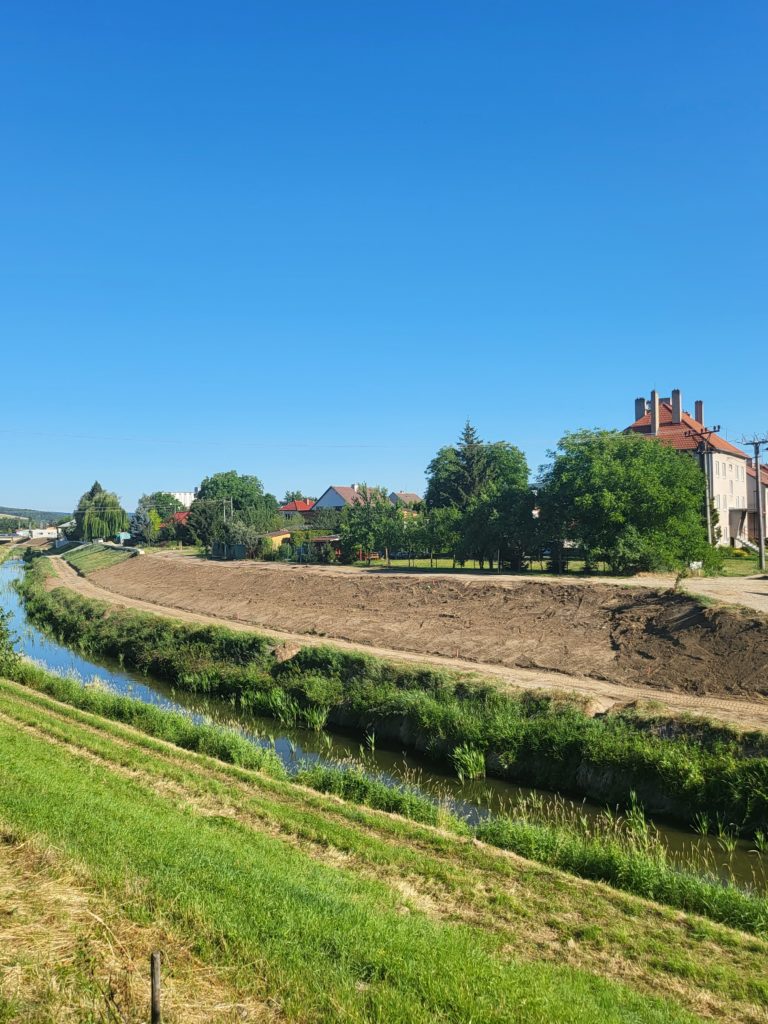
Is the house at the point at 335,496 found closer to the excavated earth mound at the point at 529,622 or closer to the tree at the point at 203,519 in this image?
the tree at the point at 203,519

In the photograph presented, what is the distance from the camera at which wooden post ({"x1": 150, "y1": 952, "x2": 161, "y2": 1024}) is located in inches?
170

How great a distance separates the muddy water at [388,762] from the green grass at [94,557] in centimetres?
4196

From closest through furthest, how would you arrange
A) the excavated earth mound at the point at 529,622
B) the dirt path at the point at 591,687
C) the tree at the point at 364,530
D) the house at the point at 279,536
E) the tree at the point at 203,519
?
the dirt path at the point at 591,687 < the excavated earth mound at the point at 529,622 < the tree at the point at 364,530 < the house at the point at 279,536 < the tree at the point at 203,519

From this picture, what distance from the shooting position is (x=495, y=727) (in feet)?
54.3

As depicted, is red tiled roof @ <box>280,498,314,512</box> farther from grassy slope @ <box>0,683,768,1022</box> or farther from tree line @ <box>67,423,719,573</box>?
grassy slope @ <box>0,683,768,1022</box>

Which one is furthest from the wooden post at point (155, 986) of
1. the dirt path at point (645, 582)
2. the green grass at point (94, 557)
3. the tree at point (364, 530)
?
the green grass at point (94, 557)

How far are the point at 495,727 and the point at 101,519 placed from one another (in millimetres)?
92659

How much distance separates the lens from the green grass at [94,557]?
6938 centimetres

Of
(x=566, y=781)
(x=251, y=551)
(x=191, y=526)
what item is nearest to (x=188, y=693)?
(x=566, y=781)

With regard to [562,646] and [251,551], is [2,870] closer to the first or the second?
[562,646]

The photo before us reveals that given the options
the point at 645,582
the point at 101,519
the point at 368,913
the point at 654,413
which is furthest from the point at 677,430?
the point at 101,519

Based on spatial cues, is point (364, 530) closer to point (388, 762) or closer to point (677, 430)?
point (677, 430)

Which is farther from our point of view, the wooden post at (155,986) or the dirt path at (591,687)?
the dirt path at (591,687)

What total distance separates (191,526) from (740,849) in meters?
74.5
